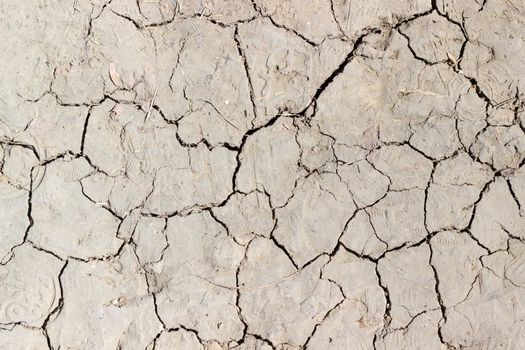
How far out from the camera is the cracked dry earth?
3.16 meters

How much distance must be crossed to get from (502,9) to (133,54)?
1868 millimetres

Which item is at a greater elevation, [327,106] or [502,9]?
[502,9]

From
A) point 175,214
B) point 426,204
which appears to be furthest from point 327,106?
point 175,214

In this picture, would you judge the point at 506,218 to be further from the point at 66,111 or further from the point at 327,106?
the point at 66,111

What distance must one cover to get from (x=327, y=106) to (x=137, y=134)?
3.14ft

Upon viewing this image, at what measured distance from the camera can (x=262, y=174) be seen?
10.5 feet

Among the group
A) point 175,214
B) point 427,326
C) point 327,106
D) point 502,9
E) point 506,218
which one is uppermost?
point 502,9

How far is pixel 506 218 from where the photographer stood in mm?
3191

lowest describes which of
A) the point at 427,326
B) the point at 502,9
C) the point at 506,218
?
the point at 427,326

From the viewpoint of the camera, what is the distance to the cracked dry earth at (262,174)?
316 cm

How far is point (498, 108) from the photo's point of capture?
3232mm

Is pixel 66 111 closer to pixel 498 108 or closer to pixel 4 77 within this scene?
pixel 4 77

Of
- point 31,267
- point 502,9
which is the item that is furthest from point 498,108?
point 31,267

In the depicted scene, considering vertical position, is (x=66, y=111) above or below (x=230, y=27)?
below
